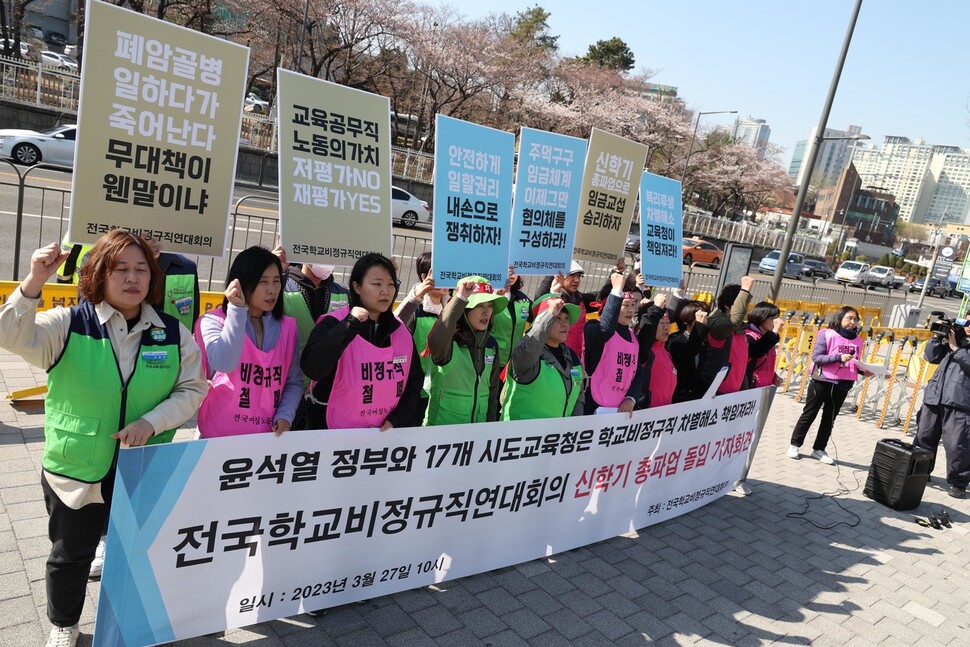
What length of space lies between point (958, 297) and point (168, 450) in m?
58.0

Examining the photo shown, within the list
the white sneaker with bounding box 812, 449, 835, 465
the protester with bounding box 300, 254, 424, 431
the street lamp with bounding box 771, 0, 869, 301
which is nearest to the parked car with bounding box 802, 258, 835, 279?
the street lamp with bounding box 771, 0, 869, 301

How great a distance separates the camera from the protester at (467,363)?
3762mm

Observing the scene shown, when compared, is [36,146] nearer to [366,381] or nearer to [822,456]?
[366,381]

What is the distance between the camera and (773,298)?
44.9 feet

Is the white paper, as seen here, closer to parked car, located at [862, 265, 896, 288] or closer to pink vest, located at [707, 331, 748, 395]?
pink vest, located at [707, 331, 748, 395]

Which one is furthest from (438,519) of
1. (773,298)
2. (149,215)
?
(773,298)

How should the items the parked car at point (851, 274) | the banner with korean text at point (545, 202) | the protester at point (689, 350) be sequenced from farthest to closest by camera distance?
the parked car at point (851, 274), the protester at point (689, 350), the banner with korean text at point (545, 202)

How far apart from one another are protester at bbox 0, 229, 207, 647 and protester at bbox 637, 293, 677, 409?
3.33 meters

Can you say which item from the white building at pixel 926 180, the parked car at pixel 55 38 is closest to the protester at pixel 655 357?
the parked car at pixel 55 38

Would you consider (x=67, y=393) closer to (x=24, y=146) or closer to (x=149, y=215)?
(x=149, y=215)

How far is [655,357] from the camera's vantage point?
16.9 feet

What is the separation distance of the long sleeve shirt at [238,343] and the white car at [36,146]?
Result: 18277mm

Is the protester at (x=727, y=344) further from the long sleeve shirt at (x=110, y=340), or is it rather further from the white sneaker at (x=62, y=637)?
the white sneaker at (x=62, y=637)

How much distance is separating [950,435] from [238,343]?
24.5 feet
